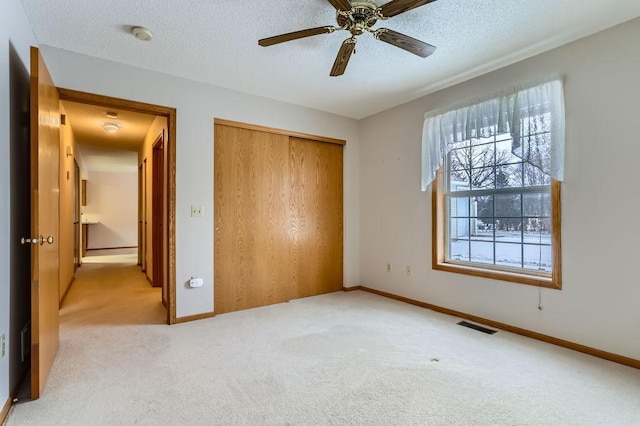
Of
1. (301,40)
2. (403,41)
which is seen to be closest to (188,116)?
(301,40)

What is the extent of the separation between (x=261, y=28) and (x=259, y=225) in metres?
2.11

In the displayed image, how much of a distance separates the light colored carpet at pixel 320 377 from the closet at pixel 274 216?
63cm

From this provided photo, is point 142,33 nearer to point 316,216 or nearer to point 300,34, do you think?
point 300,34

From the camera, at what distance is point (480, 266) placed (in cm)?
329

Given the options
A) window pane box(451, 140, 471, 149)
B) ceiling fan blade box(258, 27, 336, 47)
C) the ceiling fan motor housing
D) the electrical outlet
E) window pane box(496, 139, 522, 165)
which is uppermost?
the ceiling fan motor housing

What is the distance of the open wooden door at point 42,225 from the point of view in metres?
1.84

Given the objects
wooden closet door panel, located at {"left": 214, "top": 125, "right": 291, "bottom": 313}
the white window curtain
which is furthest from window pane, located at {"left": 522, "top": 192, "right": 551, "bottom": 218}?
wooden closet door panel, located at {"left": 214, "top": 125, "right": 291, "bottom": 313}

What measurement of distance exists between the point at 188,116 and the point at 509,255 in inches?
137

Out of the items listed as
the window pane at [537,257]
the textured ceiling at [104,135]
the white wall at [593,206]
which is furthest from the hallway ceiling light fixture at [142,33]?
the window pane at [537,257]

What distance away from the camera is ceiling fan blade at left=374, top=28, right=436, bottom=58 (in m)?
2.10

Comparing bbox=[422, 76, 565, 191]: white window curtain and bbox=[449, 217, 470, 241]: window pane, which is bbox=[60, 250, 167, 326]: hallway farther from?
bbox=[422, 76, 565, 191]: white window curtain

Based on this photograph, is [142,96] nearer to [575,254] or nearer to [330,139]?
[330,139]

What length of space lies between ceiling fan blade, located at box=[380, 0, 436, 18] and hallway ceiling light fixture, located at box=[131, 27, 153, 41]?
1.76m

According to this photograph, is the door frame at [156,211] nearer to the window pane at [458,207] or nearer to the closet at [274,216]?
the closet at [274,216]
